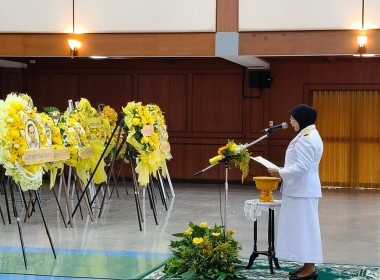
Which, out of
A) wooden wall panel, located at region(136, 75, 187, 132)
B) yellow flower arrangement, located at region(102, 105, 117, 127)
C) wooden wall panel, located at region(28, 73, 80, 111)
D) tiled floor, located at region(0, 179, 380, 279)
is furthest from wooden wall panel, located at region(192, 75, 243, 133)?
yellow flower arrangement, located at region(102, 105, 117, 127)

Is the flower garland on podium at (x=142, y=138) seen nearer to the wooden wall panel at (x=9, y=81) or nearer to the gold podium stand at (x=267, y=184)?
the gold podium stand at (x=267, y=184)

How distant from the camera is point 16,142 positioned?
791cm

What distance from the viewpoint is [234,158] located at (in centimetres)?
743

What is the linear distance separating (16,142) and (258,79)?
9570 millimetres

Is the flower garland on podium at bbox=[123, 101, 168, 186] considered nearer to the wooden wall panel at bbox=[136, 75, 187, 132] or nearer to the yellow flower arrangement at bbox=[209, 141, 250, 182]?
the yellow flower arrangement at bbox=[209, 141, 250, 182]

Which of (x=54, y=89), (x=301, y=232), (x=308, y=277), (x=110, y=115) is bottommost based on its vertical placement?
(x=308, y=277)

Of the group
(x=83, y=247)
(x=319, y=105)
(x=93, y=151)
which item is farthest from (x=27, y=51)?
(x=319, y=105)

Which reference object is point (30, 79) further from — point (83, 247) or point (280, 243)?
point (280, 243)

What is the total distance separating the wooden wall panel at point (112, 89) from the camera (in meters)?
18.2

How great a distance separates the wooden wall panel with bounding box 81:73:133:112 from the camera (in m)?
18.2

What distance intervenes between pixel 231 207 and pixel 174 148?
16.0 ft

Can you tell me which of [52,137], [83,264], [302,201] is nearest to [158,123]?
[52,137]

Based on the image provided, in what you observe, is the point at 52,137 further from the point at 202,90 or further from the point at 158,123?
the point at 202,90

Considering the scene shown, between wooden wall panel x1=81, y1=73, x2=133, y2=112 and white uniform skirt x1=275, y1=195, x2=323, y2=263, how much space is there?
11425 mm
